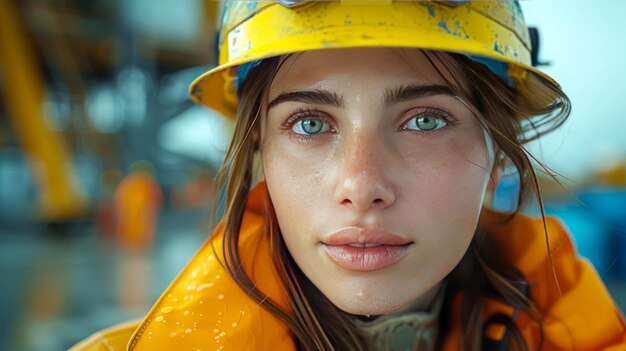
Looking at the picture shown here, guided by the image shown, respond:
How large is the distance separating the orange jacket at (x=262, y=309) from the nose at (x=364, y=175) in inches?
12.9

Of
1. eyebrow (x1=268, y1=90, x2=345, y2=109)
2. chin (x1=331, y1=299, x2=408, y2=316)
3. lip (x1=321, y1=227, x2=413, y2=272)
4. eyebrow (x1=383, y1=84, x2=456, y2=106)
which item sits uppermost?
eyebrow (x1=383, y1=84, x2=456, y2=106)

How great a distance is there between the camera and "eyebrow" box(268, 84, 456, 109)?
0.94 m

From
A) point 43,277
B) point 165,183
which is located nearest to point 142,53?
point 165,183

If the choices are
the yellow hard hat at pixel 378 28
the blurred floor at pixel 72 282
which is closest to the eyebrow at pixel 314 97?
the yellow hard hat at pixel 378 28

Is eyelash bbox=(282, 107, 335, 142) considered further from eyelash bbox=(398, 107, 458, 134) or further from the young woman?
eyelash bbox=(398, 107, 458, 134)

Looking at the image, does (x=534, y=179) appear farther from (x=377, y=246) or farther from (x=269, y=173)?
(x=269, y=173)

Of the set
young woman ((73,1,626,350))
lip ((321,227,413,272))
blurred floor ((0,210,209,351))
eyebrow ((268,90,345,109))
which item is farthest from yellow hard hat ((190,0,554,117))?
blurred floor ((0,210,209,351))

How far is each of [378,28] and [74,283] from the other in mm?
5170

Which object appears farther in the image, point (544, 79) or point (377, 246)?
point (544, 79)

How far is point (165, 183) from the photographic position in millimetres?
16078

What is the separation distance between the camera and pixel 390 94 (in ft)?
Result: 3.08

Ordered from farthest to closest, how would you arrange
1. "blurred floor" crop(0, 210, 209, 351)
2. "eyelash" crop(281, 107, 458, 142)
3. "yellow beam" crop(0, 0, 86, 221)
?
"yellow beam" crop(0, 0, 86, 221), "blurred floor" crop(0, 210, 209, 351), "eyelash" crop(281, 107, 458, 142)

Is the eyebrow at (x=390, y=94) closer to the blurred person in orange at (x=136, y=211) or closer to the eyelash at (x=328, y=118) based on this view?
the eyelash at (x=328, y=118)

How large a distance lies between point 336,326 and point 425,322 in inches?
8.7
